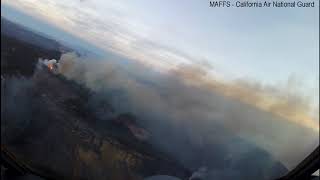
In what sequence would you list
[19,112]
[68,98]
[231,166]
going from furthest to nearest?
[68,98] → [19,112] → [231,166]

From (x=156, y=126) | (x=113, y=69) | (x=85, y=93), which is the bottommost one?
(x=156, y=126)

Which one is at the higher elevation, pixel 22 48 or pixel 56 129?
pixel 22 48

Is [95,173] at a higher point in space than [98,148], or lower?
lower

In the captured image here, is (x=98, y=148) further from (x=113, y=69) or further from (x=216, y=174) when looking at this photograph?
(x=216, y=174)

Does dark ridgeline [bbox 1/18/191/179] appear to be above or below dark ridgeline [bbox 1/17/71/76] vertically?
below

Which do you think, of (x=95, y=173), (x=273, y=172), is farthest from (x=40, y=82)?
(x=273, y=172)

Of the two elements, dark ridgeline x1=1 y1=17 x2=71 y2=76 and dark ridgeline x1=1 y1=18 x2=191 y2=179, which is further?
dark ridgeline x1=1 y1=18 x2=191 y2=179

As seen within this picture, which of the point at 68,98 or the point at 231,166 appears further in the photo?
the point at 68,98

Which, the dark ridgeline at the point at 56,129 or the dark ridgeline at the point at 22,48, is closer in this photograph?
the dark ridgeline at the point at 22,48

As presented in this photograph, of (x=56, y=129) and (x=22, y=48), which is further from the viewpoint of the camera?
(x=56, y=129)

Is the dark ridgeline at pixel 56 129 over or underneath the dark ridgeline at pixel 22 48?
underneath

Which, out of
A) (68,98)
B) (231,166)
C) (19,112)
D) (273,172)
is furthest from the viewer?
(68,98)
